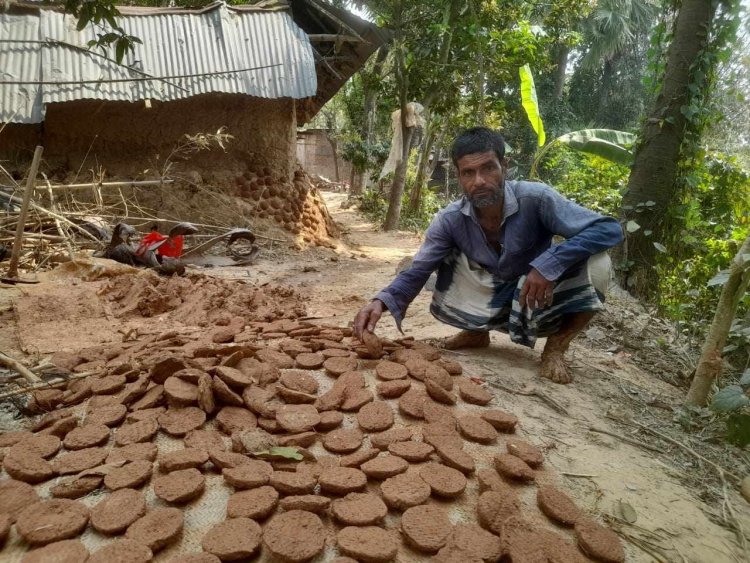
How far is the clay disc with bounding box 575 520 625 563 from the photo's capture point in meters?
1.19

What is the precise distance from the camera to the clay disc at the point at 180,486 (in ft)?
4.09

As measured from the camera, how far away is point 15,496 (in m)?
1.24

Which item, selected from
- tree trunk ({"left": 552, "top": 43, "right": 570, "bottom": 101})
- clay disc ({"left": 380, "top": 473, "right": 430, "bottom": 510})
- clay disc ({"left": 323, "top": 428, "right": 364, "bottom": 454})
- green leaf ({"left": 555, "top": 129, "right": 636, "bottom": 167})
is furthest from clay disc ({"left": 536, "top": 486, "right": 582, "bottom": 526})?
tree trunk ({"left": 552, "top": 43, "right": 570, "bottom": 101})

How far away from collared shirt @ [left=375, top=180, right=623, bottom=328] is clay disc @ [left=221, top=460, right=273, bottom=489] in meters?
1.11

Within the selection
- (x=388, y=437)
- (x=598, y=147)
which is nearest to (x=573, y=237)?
(x=388, y=437)

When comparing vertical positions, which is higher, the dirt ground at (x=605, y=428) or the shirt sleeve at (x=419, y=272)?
the shirt sleeve at (x=419, y=272)

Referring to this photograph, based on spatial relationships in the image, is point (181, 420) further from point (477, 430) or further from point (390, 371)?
point (477, 430)

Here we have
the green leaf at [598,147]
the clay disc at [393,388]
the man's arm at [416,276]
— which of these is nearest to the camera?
the clay disc at [393,388]

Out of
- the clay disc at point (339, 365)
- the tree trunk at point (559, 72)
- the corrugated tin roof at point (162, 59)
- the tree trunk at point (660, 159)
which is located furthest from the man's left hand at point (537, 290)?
the tree trunk at point (559, 72)

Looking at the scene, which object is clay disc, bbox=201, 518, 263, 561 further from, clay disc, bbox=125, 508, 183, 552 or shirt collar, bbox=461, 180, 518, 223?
shirt collar, bbox=461, 180, 518, 223

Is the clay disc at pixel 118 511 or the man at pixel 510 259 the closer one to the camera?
the clay disc at pixel 118 511

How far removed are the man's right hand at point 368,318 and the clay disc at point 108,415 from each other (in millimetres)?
980

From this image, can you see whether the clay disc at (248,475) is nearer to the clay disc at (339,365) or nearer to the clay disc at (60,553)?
the clay disc at (60,553)

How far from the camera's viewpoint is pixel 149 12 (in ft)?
19.1
